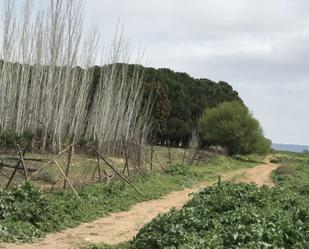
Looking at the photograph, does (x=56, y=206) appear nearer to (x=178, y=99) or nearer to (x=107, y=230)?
(x=107, y=230)

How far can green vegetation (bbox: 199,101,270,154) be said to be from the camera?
4606 cm

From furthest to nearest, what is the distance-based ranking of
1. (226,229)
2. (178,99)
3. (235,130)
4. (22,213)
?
A: (178,99) < (235,130) < (22,213) < (226,229)

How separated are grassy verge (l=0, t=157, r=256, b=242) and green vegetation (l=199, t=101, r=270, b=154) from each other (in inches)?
1147

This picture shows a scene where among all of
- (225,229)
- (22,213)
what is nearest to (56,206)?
(22,213)

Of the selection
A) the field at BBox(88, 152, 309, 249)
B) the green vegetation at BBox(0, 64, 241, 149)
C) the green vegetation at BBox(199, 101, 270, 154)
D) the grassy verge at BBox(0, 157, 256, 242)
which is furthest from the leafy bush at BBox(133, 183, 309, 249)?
Answer: the green vegetation at BBox(199, 101, 270, 154)

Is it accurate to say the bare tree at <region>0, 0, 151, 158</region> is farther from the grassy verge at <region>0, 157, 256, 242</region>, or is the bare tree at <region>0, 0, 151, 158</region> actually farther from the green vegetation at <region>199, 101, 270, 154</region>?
the green vegetation at <region>199, 101, 270, 154</region>

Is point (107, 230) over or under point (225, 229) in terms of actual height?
under

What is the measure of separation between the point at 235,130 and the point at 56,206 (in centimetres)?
3521

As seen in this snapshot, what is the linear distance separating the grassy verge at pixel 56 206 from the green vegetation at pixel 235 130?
29.1m

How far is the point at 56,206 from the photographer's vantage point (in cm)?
1191

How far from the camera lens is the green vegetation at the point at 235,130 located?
46.1m

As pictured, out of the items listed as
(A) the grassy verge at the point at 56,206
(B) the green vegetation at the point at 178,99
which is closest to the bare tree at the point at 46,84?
(A) the grassy verge at the point at 56,206

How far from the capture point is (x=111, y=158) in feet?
85.1

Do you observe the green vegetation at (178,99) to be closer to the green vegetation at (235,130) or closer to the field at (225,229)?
the green vegetation at (235,130)
